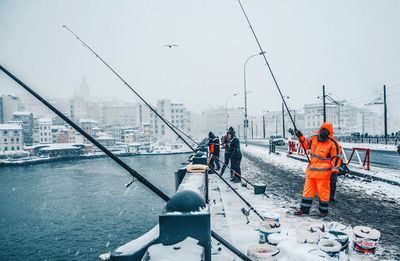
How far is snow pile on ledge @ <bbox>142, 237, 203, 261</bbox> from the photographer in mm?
1414

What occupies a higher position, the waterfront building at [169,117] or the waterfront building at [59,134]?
the waterfront building at [169,117]

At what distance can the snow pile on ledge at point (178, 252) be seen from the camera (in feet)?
4.64

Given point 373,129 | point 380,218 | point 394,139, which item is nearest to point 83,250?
point 380,218

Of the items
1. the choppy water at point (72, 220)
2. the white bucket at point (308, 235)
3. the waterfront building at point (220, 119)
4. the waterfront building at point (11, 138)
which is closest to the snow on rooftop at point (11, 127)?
the waterfront building at point (11, 138)

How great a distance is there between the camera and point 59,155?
297 feet

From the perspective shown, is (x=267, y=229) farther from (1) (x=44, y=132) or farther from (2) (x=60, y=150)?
(1) (x=44, y=132)

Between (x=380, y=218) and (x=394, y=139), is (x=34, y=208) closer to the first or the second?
(x=380, y=218)

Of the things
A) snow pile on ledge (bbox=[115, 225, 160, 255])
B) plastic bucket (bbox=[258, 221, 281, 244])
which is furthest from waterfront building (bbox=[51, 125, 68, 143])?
snow pile on ledge (bbox=[115, 225, 160, 255])

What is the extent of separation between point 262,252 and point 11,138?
112288mm

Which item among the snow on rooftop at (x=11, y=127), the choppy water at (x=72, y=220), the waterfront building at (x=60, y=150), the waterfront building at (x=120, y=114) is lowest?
the choppy water at (x=72, y=220)

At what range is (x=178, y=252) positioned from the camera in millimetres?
1468

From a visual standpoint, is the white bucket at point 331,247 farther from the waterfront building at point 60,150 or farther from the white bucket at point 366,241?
the waterfront building at point 60,150

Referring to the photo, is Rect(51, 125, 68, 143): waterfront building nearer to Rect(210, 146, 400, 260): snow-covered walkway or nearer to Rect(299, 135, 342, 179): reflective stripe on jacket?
Rect(210, 146, 400, 260): snow-covered walkway

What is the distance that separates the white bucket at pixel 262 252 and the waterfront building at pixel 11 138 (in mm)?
108302
